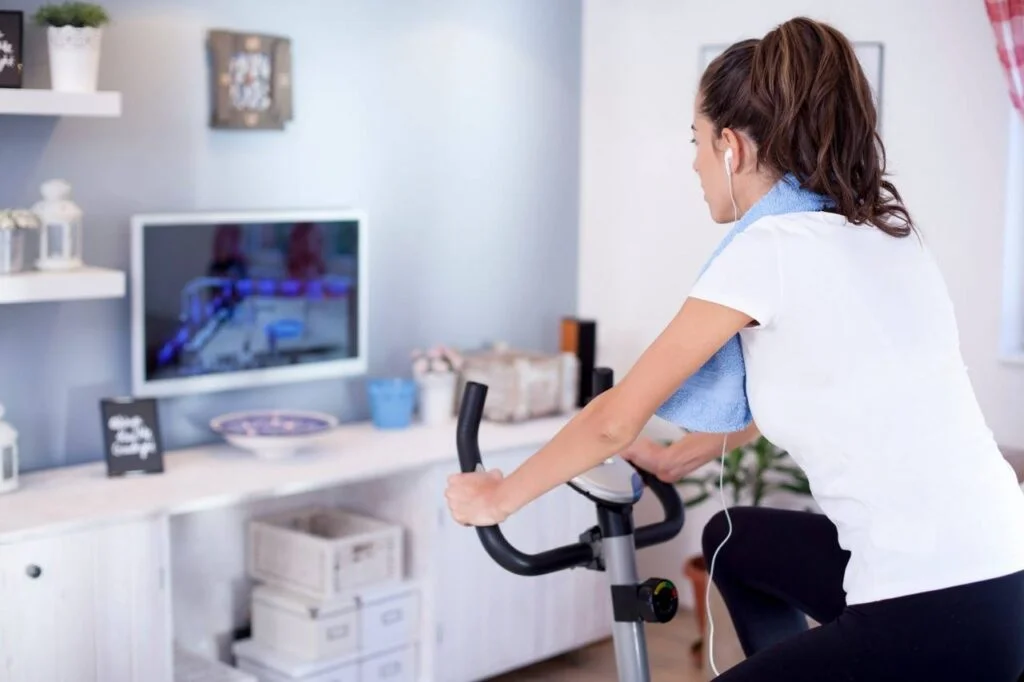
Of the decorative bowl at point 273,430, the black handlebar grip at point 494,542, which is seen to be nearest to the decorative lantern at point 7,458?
the decorative bowl at point 273,430

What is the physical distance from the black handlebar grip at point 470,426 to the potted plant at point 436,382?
175 cm

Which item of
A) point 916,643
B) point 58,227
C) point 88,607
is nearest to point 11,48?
point 58,227

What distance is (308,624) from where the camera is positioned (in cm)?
323

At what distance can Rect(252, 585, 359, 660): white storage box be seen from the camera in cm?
323

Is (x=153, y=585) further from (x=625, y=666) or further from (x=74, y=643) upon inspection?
(x=625, y=666)

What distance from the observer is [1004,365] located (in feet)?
11.4

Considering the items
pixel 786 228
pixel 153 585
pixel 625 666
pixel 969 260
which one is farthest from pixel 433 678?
pixel 786 228

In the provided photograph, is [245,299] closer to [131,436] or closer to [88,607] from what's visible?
[131,436]

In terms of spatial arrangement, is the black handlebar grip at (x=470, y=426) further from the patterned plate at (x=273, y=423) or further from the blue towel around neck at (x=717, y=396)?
the patterned plate at (x=273, y=423)

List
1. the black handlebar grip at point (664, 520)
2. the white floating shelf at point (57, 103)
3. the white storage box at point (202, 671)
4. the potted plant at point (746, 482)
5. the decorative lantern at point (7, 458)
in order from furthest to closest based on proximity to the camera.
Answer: the potted plant at point (746, 482)
the white storage box at point (202, 671)
the decorative lantern at point (7, 458)
the white floating shelf at point (57, 103)
the black handlebar grip at point (664, 520)

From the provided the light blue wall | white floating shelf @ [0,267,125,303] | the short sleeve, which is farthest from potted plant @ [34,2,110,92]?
the short sleeve

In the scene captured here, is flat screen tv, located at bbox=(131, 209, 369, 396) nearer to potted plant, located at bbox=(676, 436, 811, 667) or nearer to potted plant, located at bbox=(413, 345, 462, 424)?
potted plant, located at bbox=(413, 345, 462, 424)

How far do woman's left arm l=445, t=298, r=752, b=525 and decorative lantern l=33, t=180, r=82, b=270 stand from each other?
1473 millimetres

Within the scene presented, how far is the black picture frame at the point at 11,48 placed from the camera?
2.84 m
